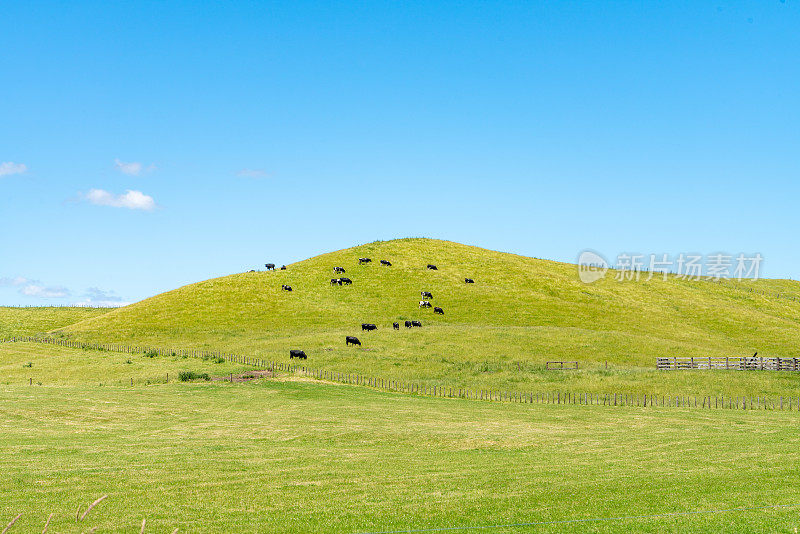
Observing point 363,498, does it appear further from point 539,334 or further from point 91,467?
point 539,334

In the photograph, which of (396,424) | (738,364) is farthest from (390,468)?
(738,364)

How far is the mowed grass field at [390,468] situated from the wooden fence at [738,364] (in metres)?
24.2

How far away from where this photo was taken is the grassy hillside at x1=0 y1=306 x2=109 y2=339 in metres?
113

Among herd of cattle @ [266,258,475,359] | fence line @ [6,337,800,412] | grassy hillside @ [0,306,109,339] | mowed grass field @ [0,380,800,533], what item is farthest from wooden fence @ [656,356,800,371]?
grassy hillside @ [0,306,109,339]

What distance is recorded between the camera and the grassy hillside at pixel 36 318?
371 feet

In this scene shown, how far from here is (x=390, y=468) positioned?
82.7ft

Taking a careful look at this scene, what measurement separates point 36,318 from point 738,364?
117870mm

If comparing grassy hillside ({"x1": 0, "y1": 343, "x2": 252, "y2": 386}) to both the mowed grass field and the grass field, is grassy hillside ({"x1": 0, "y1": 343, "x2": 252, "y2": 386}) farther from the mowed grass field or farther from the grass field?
the mowed grass field

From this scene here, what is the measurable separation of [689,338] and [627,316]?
11099 millimetres

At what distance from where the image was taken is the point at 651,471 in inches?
928

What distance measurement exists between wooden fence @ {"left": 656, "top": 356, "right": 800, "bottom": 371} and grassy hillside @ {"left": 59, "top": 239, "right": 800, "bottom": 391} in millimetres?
3878

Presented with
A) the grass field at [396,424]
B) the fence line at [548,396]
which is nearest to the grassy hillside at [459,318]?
the grass field at [396,424]

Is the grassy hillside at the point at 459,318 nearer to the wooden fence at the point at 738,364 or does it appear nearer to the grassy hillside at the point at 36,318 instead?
the wooden fence at the point at 738,364

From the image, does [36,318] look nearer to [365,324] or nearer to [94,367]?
[94,367]
